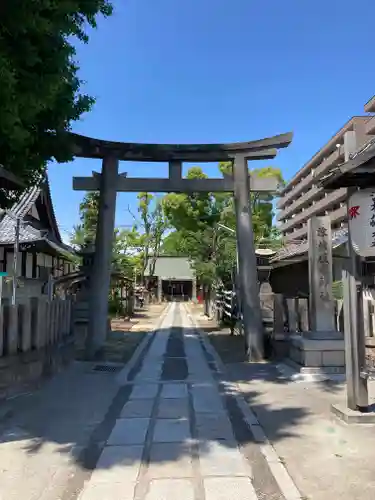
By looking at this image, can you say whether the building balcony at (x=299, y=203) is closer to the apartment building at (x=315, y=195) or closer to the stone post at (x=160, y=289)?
the apartment building at (x=315, y=195)

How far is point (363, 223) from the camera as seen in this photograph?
18.4 feet

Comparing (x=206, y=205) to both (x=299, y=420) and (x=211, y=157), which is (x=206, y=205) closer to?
(x=211, y=157)

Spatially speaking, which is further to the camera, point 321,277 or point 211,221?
point 211,221

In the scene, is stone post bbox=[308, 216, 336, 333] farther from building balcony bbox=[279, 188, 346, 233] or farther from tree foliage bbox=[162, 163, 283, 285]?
building balcony bbox=[279, 188, 346, 233]

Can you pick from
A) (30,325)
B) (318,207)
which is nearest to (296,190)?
(318,207)

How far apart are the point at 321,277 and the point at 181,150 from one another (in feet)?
15.9

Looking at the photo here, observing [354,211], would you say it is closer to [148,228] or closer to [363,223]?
[363,223]

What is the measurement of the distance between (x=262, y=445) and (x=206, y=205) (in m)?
25.5

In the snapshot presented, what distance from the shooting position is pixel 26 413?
6.25 meters

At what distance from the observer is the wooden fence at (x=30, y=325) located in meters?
6.78

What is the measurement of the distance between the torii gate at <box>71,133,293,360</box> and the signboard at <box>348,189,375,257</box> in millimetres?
5762

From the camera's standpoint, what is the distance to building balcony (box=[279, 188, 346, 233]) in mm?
54625

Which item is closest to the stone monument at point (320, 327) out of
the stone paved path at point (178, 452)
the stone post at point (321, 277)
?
the stone post at point (321, 277)

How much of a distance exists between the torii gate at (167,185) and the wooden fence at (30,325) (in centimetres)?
182
